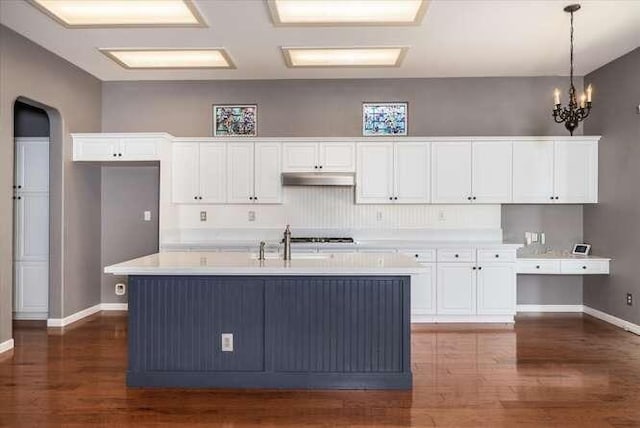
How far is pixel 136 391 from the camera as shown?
10.6ft

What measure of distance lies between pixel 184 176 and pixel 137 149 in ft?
2.02

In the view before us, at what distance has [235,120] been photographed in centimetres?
603

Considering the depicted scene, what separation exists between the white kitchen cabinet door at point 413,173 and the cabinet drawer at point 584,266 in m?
1.68

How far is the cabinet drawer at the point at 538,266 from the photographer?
5.33m

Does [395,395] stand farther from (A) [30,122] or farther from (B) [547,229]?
(A) [30,122]

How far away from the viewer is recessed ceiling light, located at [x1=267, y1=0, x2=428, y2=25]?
383 cm

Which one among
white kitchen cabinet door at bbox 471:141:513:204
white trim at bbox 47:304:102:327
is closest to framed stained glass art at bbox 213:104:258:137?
white trim at bbox 47:304:102:327

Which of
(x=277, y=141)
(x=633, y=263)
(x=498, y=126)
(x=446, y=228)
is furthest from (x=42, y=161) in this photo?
(x=633, y=263)

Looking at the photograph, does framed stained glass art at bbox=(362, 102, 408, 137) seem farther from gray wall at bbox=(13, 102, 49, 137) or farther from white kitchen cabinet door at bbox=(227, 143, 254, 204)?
gray wall at bbox=(13, 102, 49, 137)

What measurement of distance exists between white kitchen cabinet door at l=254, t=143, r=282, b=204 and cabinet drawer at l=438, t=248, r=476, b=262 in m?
1.99

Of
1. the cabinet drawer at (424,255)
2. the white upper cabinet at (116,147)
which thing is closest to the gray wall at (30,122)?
the white upper cabinet at (116,147)

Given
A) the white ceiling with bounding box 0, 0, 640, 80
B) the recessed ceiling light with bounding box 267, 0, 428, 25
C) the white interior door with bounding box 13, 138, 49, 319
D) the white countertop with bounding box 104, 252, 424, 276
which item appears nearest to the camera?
the white countertop with bounding box 104, 252, 424, 276

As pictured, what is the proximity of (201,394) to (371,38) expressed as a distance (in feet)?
11.3

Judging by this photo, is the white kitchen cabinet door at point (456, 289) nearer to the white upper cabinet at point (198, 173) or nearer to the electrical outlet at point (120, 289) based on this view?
the white upper cabinet at point (198, 173)
